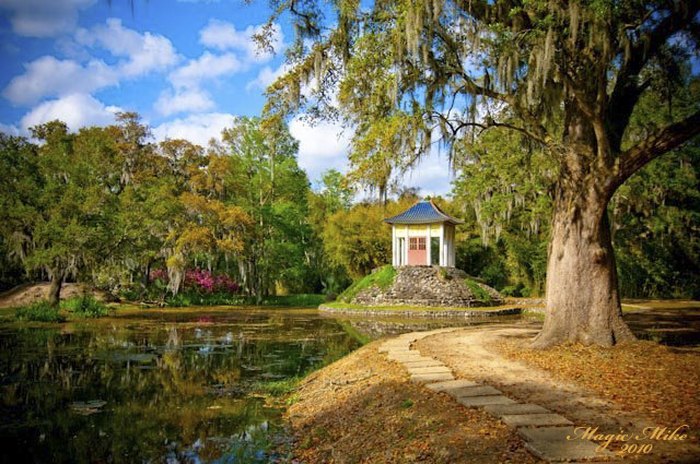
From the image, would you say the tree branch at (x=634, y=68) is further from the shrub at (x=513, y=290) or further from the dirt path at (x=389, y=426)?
the shrub at (x=513, y=290)

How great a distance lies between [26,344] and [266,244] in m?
21.4

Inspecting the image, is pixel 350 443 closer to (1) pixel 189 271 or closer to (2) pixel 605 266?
(2) pixel 605 266

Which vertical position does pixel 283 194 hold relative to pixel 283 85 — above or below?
above

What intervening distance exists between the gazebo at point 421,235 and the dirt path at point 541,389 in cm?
2028

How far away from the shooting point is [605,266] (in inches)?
350

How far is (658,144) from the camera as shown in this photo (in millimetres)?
8188

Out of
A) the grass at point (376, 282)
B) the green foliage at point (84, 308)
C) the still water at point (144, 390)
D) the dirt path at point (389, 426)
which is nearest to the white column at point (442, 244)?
the grass at point (376, 282)

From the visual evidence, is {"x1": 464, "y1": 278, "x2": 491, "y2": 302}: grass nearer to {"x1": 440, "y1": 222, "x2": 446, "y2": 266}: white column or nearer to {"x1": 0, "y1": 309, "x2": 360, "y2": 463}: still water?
{"x1": 440, "y1": 222, "x2": 446, "y2": 266}: white column

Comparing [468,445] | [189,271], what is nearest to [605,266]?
[468,445]

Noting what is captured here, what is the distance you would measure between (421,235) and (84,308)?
62.7ft

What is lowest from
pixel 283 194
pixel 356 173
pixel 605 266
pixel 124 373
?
pixel 124 373

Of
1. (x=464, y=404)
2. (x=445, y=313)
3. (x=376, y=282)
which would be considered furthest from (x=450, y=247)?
(x=464, y=404)

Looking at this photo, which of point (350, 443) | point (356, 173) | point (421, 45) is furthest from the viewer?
point (356, 173)

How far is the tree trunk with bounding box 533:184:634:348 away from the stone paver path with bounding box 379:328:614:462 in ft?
8.54
